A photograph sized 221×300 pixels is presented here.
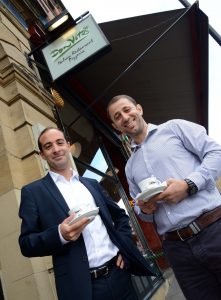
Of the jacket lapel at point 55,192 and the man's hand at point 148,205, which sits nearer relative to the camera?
the man's hand at point 148,205

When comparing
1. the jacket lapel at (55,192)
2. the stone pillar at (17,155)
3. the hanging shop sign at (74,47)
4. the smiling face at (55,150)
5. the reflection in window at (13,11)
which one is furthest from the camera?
the reflection in window at (13,11)

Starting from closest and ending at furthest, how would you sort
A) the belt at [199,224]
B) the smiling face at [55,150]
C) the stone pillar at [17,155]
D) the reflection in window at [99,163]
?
the belt at [199,224]
the smiling face at [55,150]
the stone pillar at [17,155]
the reflection in window at [99,163]

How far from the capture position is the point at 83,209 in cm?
159

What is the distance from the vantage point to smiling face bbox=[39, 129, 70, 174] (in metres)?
2.01

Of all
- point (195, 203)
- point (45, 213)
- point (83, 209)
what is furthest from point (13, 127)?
point (195, 203)

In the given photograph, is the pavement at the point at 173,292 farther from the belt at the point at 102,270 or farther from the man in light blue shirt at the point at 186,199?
the belt at the point at 102,270

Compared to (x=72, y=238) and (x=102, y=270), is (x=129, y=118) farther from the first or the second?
(x=102, y=270)

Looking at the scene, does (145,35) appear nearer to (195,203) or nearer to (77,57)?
(77,57)

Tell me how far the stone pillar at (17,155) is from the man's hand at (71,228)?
4.45 ft

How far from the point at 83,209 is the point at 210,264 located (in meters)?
0.78

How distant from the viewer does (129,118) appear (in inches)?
80.9

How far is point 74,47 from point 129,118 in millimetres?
3252

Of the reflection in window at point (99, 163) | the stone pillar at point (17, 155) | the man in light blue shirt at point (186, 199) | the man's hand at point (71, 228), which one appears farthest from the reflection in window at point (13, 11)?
the man's hand at point (71, 228)

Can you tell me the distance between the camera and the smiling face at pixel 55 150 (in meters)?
2.01
